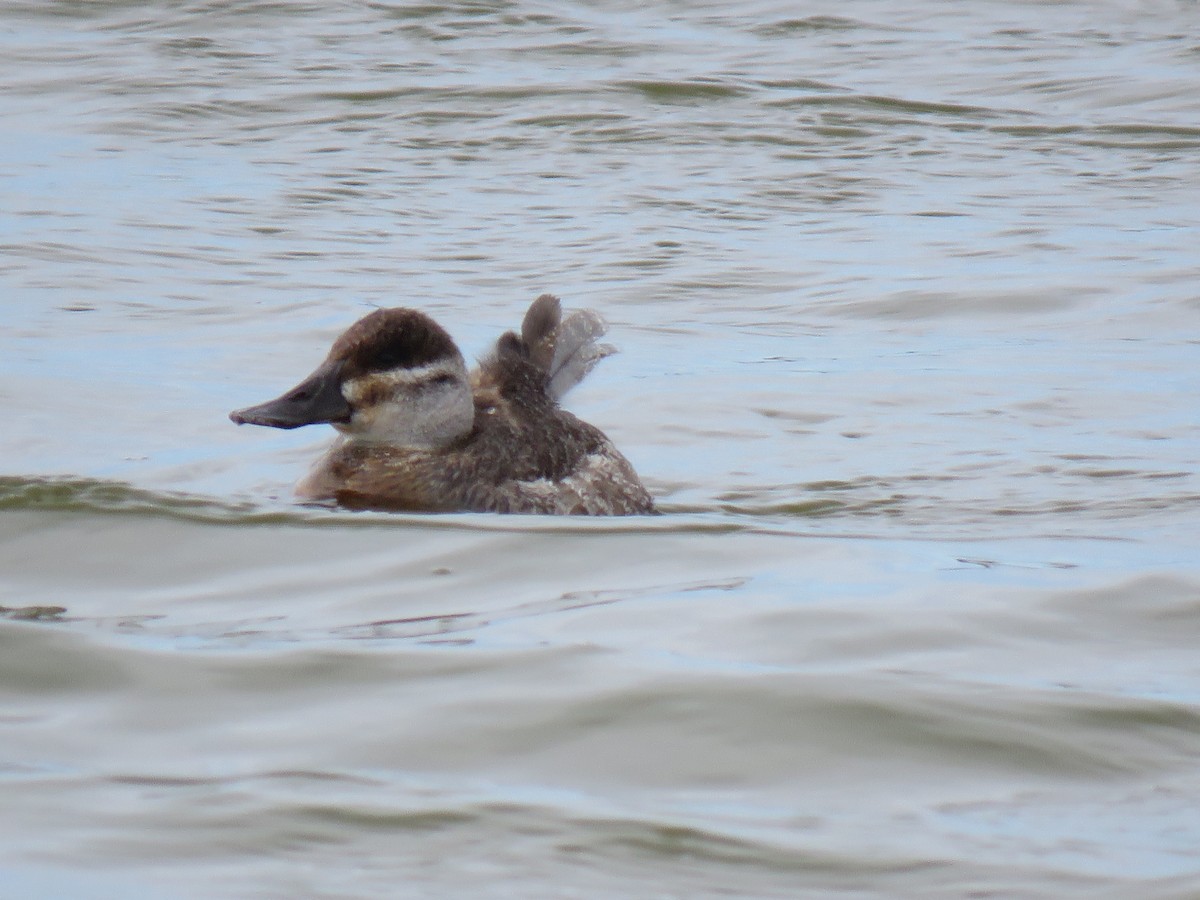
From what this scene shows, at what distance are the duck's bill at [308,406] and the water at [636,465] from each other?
41 centimetres

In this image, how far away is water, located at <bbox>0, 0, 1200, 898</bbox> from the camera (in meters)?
3.93

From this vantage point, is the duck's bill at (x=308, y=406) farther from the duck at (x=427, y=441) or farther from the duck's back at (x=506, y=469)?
the duck's back at (x=506, y=469)

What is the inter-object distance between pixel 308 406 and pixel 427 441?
1.61ft

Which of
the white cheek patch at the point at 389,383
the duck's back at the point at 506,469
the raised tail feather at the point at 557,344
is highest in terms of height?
the white cheek patch at the point at 389,383

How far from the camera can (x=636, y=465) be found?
27.9ft

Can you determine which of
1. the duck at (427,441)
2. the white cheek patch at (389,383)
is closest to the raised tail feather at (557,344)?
the duck at (427,441)

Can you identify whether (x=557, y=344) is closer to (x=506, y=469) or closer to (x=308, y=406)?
(x=506, y=469)

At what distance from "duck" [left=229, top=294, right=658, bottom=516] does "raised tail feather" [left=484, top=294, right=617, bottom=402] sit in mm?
681

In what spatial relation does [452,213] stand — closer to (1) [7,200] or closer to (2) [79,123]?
(1) [7,200]

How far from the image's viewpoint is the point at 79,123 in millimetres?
15523

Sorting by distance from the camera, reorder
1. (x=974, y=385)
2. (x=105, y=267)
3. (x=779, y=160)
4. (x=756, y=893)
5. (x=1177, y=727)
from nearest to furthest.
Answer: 1. (x=756, y=893)
2. (x=1177, y=727)
3. (x=974, y=385)
4. (x=105, y=267)
5. (x=779, y=160)

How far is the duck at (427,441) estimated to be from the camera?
698cm

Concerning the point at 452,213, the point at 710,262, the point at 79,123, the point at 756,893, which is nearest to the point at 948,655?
the point at 756,893

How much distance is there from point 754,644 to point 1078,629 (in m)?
0.95
